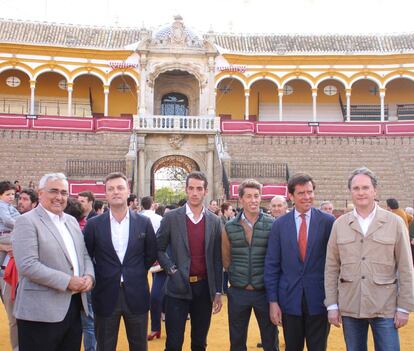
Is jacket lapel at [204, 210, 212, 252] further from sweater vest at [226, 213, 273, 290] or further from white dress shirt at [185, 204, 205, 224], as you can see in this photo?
sweater vest at [226, 213, 273, 290]

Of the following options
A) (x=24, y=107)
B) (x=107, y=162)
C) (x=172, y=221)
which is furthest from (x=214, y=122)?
(x=172, y=221)

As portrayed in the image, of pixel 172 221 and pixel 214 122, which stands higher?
pixel 214 122

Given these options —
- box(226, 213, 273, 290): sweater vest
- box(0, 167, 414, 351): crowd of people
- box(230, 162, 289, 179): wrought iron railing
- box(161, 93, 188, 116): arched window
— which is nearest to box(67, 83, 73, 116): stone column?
box(161, 93, 188, 116): arched window

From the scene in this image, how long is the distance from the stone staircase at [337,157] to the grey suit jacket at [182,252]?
1432cm

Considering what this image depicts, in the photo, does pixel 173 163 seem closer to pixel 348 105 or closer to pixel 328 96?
pixel 348 105

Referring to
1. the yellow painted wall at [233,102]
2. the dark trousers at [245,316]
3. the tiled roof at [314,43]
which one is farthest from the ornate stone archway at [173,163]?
the dark trousers at [245,316]

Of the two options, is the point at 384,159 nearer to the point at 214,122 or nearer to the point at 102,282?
the point at 214,122

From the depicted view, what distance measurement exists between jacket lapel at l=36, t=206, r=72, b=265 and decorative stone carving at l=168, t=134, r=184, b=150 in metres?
17.5

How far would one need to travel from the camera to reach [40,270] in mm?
4082

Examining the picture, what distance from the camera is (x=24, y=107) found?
29250 millimetres

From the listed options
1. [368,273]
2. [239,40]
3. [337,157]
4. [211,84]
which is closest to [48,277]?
[368,273]

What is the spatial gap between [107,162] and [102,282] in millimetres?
15710

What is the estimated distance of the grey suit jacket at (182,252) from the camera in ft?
16.9

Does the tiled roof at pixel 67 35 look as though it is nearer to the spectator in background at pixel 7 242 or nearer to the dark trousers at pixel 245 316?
the spectator in background at pixel 7 242
